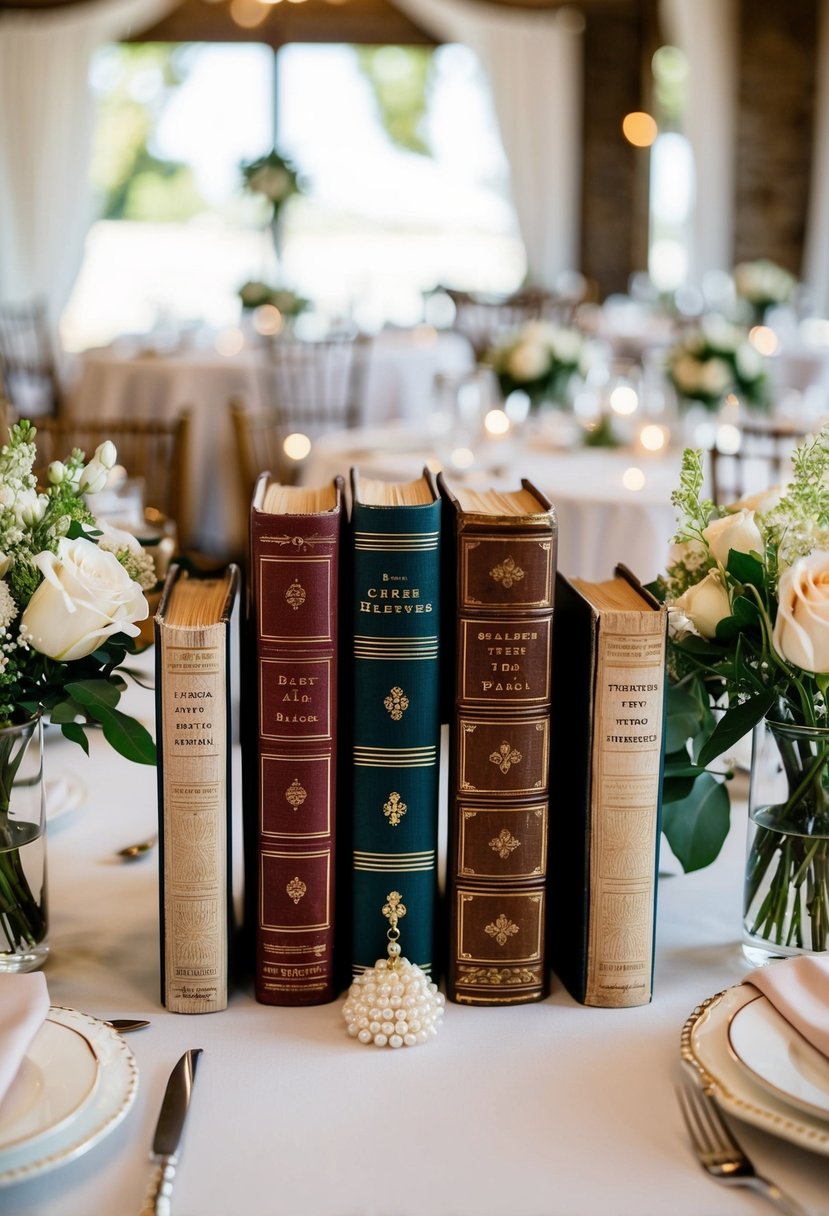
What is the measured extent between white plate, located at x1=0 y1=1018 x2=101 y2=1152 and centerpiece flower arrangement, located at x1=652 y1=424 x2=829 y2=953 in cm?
52

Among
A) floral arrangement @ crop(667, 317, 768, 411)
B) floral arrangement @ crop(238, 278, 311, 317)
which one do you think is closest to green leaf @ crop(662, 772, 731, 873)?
floral arrangement @ crop(667, 317, 768, 411)

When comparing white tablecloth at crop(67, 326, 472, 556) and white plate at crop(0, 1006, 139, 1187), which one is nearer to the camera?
white plate at crop(0, 1006, 139, 1187)

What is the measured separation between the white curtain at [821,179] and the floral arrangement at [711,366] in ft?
16.6

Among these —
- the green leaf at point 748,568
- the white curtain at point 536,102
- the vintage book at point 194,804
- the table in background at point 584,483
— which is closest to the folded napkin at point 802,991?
the green leaf at point 748,568

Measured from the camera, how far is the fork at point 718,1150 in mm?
775

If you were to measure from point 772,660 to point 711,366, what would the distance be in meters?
3.22

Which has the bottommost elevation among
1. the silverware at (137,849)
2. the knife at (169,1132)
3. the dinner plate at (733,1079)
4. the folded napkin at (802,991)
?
the silverware at (137,849)

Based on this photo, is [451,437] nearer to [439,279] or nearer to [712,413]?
[712,413]

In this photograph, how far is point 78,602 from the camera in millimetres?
963

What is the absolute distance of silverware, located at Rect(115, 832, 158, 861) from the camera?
1.27 meters

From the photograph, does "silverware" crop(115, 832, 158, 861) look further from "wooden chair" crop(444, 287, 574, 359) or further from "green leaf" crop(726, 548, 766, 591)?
"wooden chair" crop(444, 287, 574, 359)

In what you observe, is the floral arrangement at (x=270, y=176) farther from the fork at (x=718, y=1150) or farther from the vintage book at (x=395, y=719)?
the fork at (x=718, y=1150)

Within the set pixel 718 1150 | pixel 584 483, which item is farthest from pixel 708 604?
pixel 584 483

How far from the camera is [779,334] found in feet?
22.2
